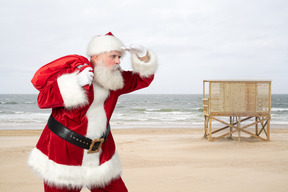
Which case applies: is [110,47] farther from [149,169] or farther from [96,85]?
[149,169]

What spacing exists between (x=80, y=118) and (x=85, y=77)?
0.32 meters

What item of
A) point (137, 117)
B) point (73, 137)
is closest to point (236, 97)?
point (73, 137)

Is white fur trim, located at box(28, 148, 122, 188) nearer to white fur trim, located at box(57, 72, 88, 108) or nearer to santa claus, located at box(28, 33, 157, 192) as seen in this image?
santa claus, located at box(28, 33, 157, 192)

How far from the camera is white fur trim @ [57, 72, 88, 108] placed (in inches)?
82.9

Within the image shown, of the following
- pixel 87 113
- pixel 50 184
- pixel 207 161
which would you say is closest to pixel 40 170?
pixel 50 184

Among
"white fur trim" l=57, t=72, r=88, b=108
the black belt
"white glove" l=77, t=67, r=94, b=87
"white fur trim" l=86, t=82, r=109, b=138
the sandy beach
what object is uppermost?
"white glove" l=77, t=67, r=94, b=87

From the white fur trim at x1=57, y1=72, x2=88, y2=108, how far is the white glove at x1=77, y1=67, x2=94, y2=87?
0.12 feet

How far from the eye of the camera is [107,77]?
7.41ft

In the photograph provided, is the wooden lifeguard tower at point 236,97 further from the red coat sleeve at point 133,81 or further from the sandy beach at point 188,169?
the red coat sleeve at point 133,81

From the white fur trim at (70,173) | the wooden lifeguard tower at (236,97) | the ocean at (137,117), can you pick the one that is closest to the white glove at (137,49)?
the white fur trim at (70,173)

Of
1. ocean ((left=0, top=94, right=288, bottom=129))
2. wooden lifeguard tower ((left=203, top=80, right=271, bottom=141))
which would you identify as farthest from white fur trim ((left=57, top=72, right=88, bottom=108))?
ocean ((left=0, top=94, right=288, bottom=129))

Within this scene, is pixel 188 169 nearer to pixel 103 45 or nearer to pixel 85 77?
pixel 103 45

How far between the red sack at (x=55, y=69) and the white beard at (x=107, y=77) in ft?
0.31

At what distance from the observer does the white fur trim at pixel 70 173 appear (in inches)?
85.5
